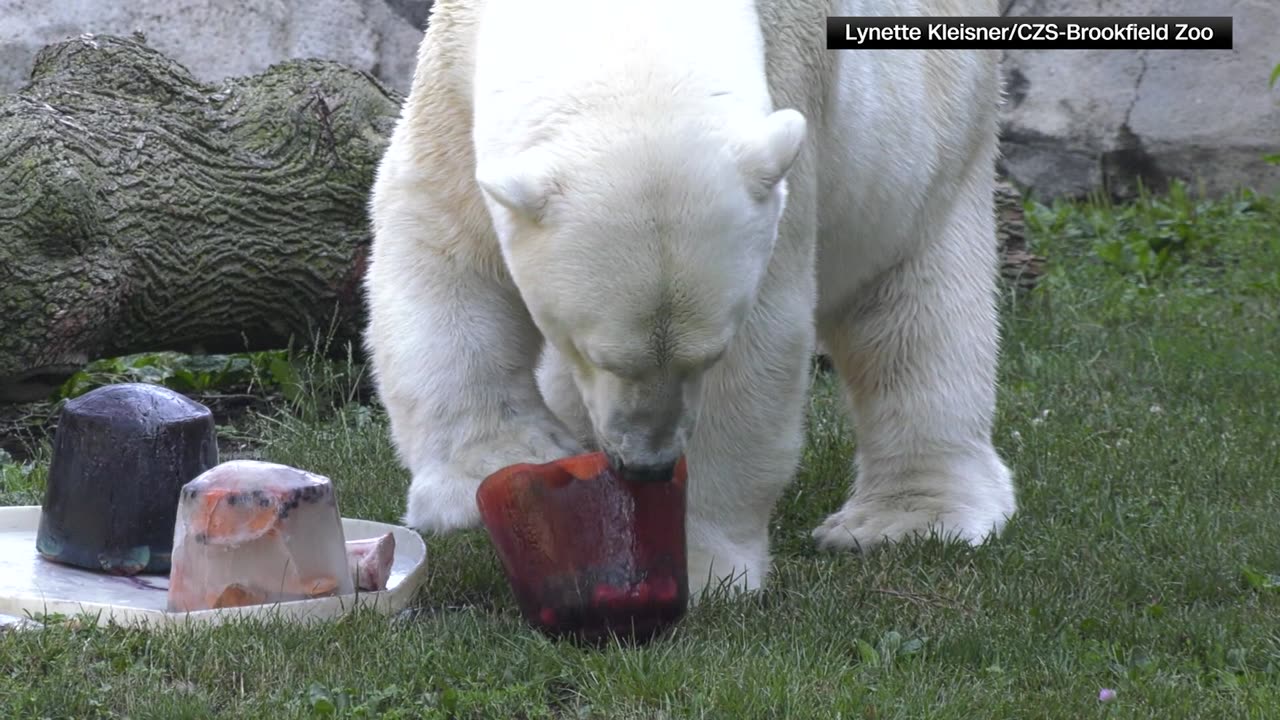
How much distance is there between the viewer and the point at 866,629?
3098mm

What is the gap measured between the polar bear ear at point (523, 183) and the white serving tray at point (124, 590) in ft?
2.67

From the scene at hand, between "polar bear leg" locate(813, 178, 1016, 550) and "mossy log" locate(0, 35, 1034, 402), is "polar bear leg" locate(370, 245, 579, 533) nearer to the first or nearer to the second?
"polar bear leg" locate(813, 178, 1016, 550)

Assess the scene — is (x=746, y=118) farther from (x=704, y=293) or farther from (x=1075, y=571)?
(x=1075, y=571)

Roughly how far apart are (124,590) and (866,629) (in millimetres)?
1387

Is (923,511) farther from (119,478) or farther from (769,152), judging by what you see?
(119,478)

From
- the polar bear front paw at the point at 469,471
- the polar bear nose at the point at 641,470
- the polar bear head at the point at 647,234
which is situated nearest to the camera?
the polar bear head at the point at 647,234

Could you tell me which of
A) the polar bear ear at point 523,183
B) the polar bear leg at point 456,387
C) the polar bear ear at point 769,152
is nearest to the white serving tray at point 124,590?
the polar bear leg at point 456,387

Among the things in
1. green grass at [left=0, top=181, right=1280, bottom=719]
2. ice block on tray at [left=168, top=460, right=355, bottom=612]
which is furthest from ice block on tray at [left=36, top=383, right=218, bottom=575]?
green grass at [left=0, top=181, right=1280, bottom=719]

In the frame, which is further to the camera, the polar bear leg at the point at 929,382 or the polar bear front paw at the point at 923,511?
the polar bear leg at the point at 929,382

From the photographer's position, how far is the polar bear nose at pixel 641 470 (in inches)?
110

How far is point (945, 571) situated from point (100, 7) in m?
5.07

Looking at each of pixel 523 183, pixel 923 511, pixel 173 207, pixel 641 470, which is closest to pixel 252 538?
pixel 641 470

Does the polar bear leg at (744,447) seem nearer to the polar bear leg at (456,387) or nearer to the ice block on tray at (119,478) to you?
the polar bear leg at (456,387)

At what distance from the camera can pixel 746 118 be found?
2.68 m
